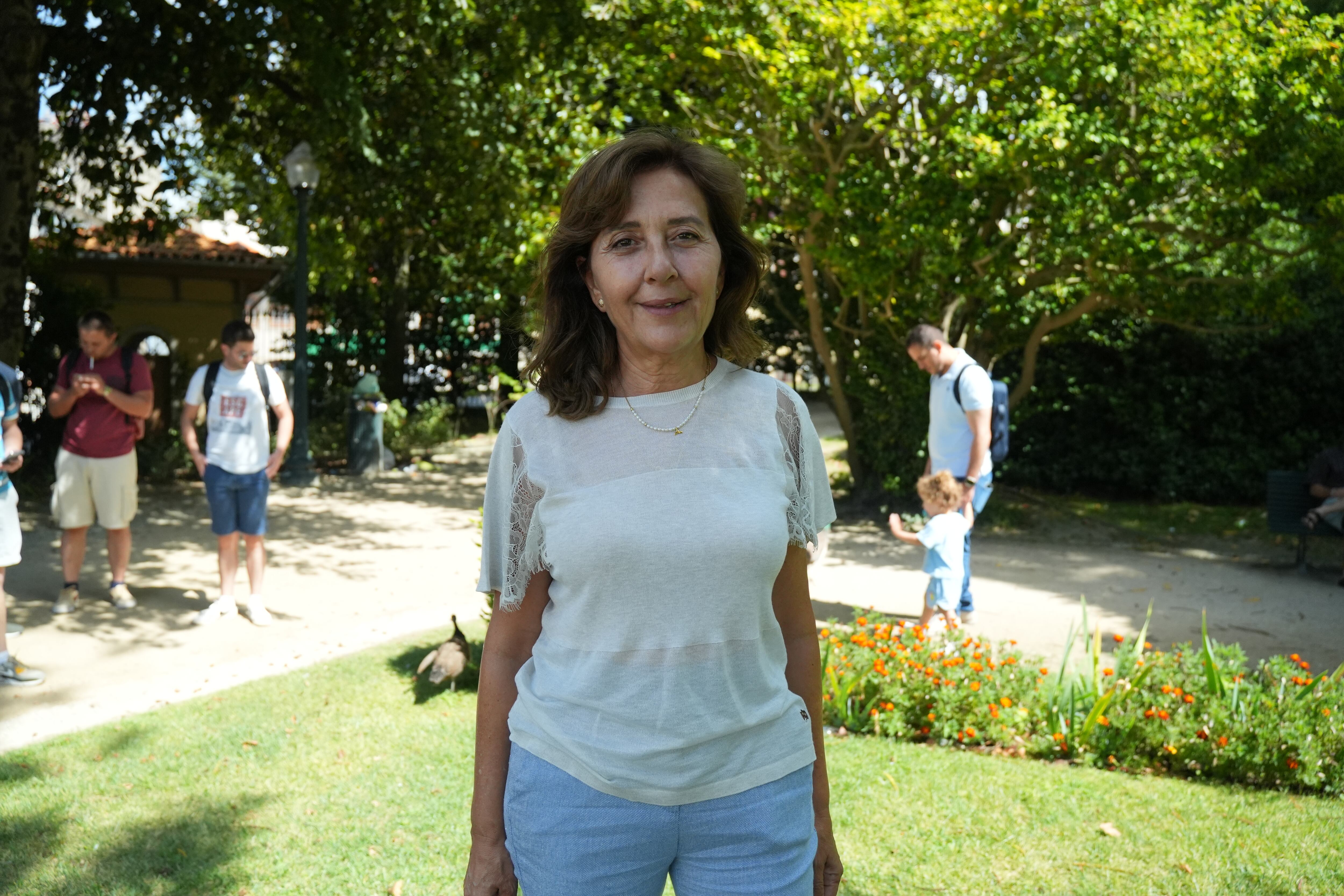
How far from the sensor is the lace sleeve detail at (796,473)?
6.44 ft

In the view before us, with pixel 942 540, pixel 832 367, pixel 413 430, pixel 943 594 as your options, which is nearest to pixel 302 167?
pixel 413 430

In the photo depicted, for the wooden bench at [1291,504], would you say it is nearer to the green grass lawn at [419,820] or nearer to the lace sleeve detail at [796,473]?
the green grass lawn at [419,820]

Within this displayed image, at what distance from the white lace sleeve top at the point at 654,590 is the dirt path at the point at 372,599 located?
14.7 ft

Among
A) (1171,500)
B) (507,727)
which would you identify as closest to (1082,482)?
(1171,500)

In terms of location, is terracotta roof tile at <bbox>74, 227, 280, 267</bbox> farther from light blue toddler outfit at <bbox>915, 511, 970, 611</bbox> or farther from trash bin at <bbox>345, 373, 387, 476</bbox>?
light blue toddler outfit at <bbox>915, 511, 970, 611</bbox>

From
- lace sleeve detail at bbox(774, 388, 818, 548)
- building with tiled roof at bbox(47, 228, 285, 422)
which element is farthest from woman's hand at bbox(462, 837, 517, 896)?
building with tiled roof at bbox(47, 228, 285, 422)

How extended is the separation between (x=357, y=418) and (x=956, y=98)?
944 cm

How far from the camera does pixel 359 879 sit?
3801 mm

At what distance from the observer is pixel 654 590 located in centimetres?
177

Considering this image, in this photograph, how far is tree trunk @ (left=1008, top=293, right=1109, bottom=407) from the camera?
1135 cm

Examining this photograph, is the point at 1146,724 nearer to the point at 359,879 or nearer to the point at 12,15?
the point at 359,879

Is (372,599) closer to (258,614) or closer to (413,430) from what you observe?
(258,614)

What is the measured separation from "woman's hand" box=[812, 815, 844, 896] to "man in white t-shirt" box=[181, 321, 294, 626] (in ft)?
19.2

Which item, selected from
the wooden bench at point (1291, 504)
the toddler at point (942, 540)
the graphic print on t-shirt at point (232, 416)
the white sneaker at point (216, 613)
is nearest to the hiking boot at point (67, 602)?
the white sneaker at point (216, 613)
